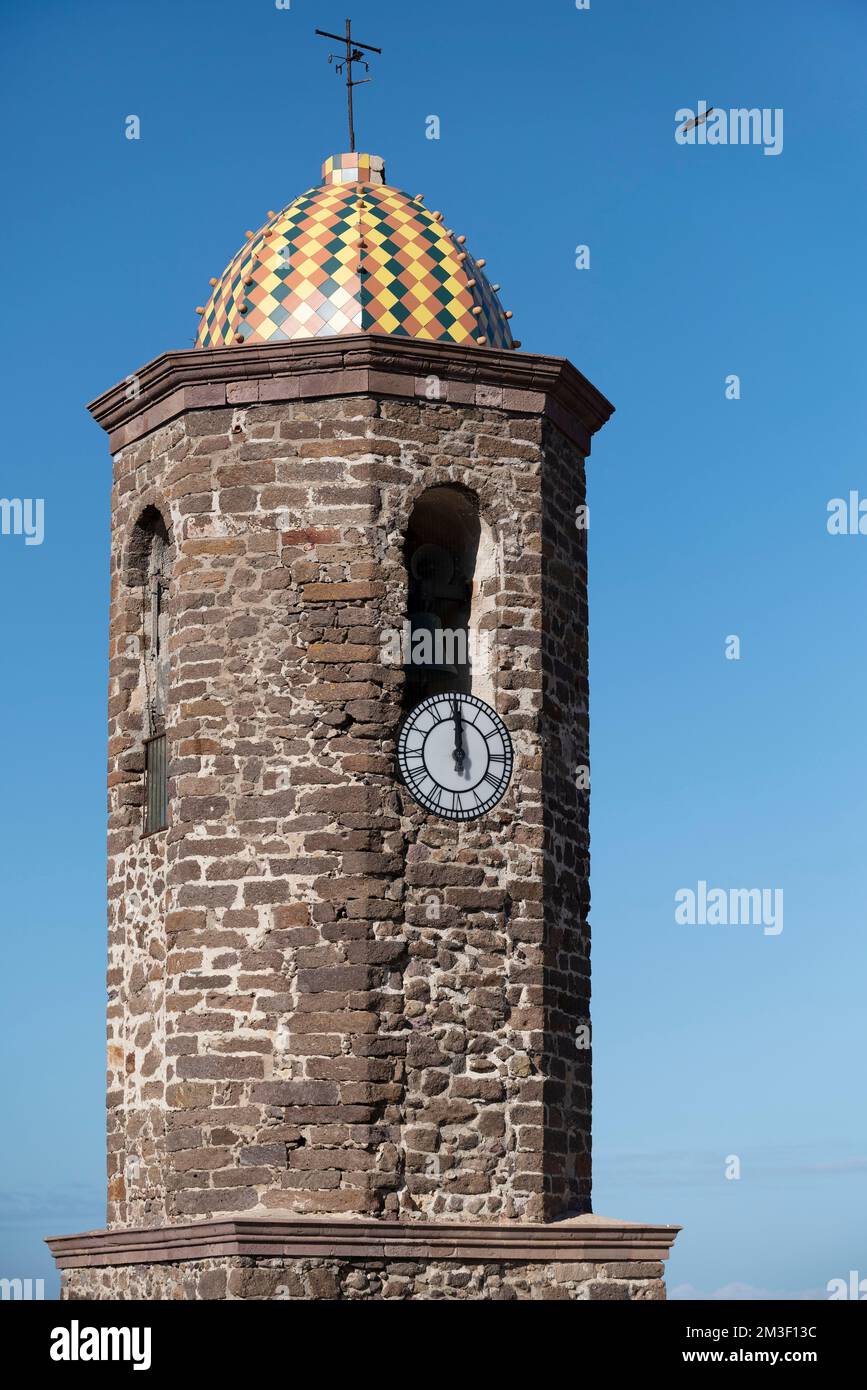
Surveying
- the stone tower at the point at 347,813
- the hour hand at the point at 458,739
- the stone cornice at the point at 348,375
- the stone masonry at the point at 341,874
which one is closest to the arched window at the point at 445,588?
the stone tower at the point at 347,813

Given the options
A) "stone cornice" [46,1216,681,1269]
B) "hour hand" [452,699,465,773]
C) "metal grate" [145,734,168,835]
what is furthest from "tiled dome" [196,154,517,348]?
"stone cornice" [46,1216,681,1269]

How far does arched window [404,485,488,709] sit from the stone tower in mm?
29

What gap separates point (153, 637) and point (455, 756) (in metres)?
2.94

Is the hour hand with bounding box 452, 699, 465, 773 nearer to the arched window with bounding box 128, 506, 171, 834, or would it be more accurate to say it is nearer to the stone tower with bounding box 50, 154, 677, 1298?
the stone tower with bounding box 50, 154, 677, 1298

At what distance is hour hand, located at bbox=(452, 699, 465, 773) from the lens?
71.4ft

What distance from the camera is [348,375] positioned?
71.3 feet

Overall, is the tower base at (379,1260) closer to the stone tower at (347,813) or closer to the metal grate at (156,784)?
the stone tower at (347,813)

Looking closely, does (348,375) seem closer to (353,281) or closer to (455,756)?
(353,281)

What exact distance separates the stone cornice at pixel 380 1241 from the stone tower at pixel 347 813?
0.03 m

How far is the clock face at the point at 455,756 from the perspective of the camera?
21.5 meters

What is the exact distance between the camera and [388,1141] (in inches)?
814

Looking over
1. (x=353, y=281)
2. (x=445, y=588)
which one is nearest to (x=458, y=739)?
(x=445, y=588)
